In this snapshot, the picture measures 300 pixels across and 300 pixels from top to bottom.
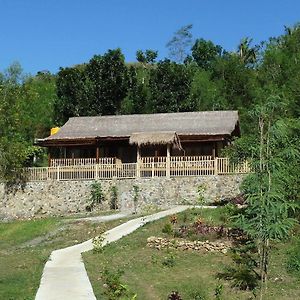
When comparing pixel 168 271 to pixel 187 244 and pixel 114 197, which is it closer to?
pixel 187 244

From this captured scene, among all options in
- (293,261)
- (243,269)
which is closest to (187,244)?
(243,269)

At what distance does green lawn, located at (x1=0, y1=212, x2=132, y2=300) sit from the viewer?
1321 centimetres

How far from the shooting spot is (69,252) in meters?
18.7

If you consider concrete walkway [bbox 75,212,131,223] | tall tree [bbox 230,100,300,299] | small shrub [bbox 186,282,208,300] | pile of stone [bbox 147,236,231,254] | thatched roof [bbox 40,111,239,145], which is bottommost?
small shrub [bbox 186,282,208,300]

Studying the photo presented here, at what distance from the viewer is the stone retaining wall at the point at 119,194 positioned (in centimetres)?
2983

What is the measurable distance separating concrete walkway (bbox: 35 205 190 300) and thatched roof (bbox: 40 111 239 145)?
12.3 m

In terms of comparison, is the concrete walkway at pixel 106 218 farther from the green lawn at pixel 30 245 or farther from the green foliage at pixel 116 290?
the green foliage at pixel 116 290

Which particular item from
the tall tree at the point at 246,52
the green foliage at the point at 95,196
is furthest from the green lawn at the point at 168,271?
the tall tree at the point at 246,52

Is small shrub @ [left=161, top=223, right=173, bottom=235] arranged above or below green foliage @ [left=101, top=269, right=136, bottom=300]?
above

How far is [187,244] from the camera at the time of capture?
17953 millimetres

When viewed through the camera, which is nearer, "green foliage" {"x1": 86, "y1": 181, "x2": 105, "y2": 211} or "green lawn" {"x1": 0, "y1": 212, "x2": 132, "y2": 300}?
"green lawn" {"x1": 0, "y1": 212, "x2": 132, "y2": 300}

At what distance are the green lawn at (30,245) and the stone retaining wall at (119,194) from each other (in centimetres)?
288

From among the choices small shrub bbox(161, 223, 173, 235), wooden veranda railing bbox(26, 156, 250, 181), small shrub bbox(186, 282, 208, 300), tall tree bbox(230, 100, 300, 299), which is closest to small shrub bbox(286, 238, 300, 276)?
tall tree bbox(230, 100, 300, 299)

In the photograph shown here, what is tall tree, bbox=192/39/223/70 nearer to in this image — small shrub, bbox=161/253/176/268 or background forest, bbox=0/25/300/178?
background forest, bbox=0/25/300/178
